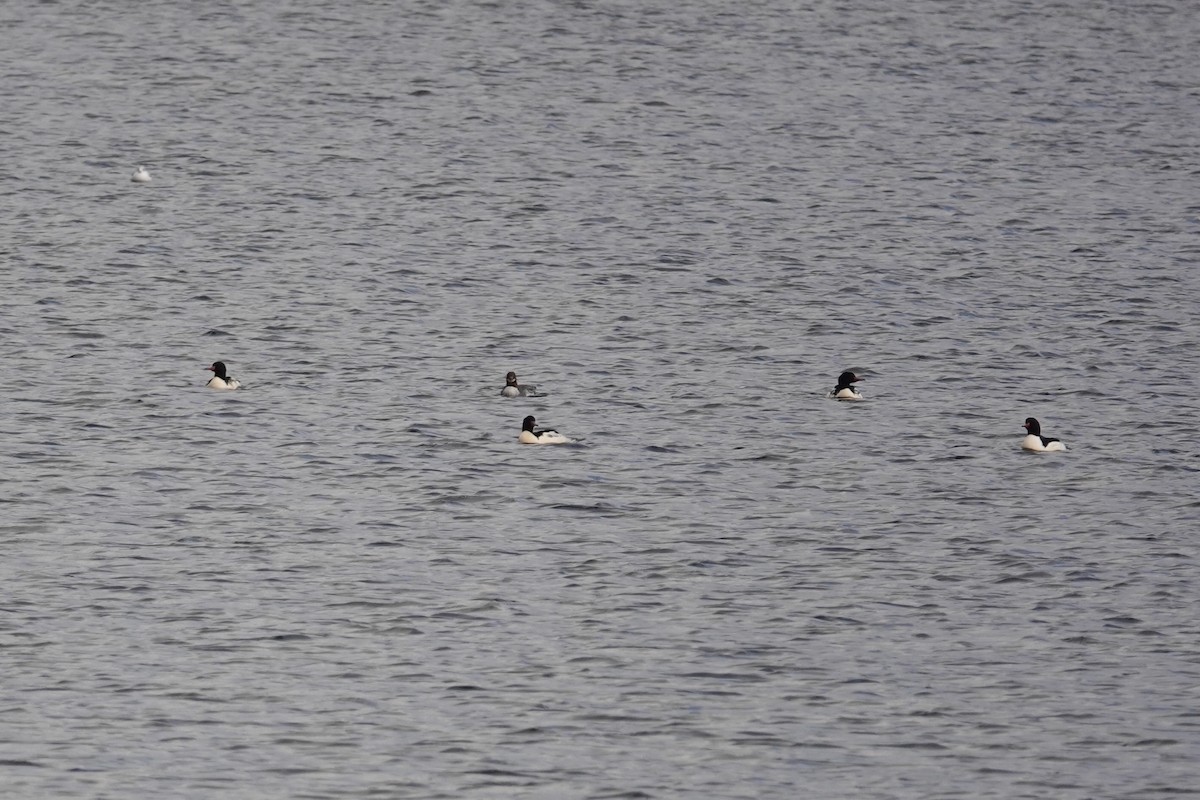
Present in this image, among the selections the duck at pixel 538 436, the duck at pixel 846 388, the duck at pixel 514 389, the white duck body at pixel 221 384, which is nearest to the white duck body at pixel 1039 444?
the duck at pixel 846 388

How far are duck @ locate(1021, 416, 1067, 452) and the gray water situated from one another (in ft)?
1.00

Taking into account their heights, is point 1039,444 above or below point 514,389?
above

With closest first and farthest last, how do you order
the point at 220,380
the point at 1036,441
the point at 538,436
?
the point at 1036,441, the point at 538,436, the point at 220,380

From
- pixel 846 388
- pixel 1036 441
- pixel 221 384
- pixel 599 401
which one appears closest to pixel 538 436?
pixel 599 401

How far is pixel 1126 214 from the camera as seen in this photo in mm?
49750

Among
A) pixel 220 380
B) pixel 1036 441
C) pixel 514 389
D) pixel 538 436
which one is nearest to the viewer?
pixel 1036 441

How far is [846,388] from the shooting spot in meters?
36.5

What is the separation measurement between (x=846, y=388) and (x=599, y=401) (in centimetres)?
427

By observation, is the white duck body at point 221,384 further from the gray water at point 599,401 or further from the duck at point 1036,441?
the duck at point 1036,441

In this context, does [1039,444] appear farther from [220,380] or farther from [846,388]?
[220,380]

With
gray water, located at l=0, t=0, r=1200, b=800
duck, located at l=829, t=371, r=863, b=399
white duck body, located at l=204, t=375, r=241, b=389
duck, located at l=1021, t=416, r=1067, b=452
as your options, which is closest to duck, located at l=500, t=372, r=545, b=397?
gray water, located at l=0, t=0, r=1200, b=800

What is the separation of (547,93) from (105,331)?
2186cm

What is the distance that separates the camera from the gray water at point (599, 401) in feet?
74.4

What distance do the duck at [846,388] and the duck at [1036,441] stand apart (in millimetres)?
3621
